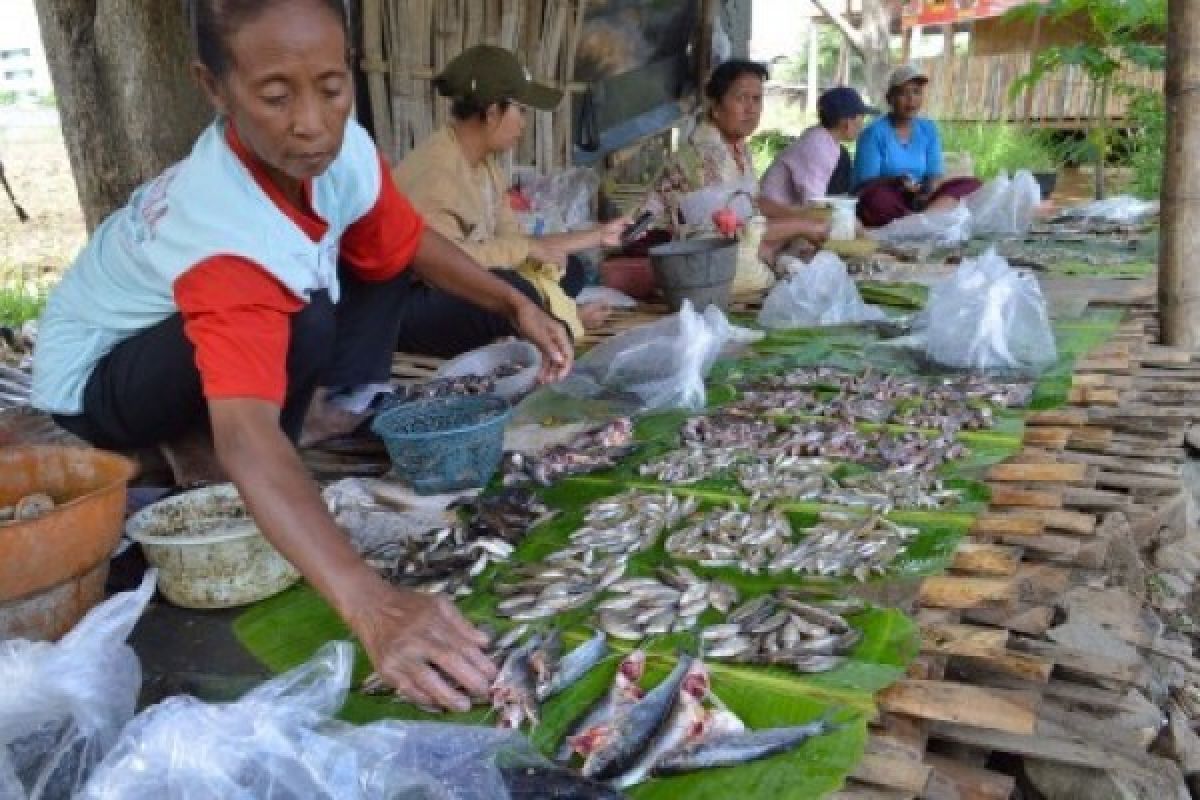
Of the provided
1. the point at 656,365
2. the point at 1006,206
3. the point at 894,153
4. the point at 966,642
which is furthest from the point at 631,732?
the point at 894,153

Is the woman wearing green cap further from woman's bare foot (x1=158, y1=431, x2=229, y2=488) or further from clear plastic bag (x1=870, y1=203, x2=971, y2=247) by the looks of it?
clear plastic bag (x1=870, y1=203, x2=971, y2=247)

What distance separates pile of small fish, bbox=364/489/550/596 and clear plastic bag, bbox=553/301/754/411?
41.7 inches

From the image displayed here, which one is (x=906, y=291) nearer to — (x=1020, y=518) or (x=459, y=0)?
(x=1020, y=518)

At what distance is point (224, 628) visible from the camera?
2561 mm

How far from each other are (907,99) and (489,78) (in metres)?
4.76

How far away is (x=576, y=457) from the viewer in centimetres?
338

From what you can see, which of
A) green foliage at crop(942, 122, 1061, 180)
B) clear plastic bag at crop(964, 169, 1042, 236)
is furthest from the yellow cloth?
green foliage at crop(942, 122, 1061, 180)

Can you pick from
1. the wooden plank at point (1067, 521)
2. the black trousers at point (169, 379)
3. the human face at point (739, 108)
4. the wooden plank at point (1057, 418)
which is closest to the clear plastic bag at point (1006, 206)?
the human face at point (739, 108)

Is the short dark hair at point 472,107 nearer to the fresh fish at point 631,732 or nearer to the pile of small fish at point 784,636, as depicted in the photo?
the pile of small fish at point 784,636

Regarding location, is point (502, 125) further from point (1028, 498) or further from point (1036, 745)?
point (1036, 745)


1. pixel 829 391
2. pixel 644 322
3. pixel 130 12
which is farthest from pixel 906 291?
pixel 130 12

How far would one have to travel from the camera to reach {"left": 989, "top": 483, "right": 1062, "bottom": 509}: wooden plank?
2.94m

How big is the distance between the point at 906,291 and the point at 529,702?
167 inches

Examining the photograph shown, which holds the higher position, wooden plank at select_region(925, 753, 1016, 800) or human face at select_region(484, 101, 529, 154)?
human face at select_region(484, 101, 529, 154)
